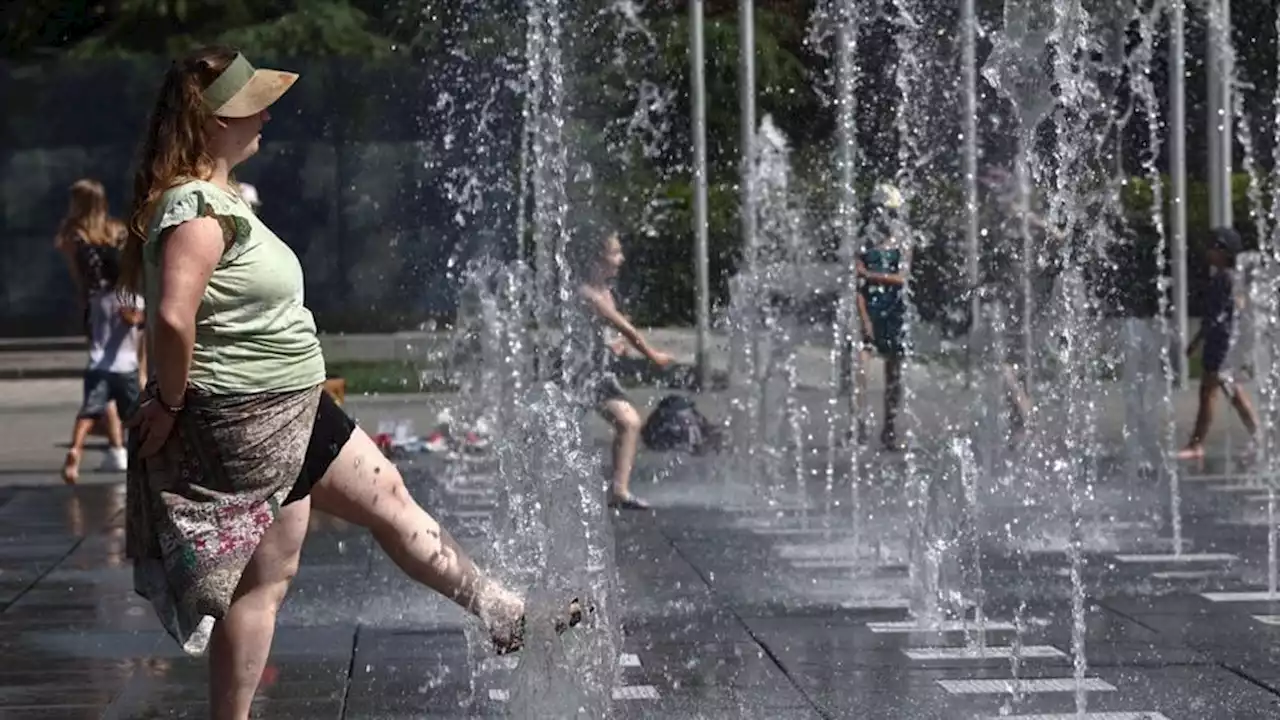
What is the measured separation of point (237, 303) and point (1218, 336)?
357 inches

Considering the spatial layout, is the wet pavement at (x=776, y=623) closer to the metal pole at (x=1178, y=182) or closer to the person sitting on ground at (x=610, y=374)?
the person sitting on ground at (x=610, y=374)

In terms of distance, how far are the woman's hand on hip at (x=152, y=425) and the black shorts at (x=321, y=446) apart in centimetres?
31

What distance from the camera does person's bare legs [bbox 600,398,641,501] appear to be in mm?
10180

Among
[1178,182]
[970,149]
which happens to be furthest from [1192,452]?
[1178,182]

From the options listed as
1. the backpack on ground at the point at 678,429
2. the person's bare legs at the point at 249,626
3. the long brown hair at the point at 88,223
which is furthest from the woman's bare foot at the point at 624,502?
the person's bare legs at the point at 249,626

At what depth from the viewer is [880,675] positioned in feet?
20.1

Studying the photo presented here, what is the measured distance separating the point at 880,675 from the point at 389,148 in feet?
55.2

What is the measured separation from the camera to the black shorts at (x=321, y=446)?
183 inches

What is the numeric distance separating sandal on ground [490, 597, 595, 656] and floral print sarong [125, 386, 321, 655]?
2.15 ft

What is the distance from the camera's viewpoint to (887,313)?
44.8ft

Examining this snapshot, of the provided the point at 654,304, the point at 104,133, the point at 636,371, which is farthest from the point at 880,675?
the point at 104,133

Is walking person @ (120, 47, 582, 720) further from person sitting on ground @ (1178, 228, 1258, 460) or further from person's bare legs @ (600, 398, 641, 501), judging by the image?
person sitting on ground @ (1178, 228, 1258, 460)

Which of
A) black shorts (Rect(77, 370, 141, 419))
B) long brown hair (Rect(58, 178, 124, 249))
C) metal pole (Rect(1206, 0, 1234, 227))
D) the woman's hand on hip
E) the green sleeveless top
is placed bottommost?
black shorts (Rect(77, 370, 141, 419))

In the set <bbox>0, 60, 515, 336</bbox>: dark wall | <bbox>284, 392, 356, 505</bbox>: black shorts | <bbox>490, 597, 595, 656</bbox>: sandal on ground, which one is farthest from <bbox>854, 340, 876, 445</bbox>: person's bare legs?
<bbox>0, 60, 515, 336</bbox>: dark wall
